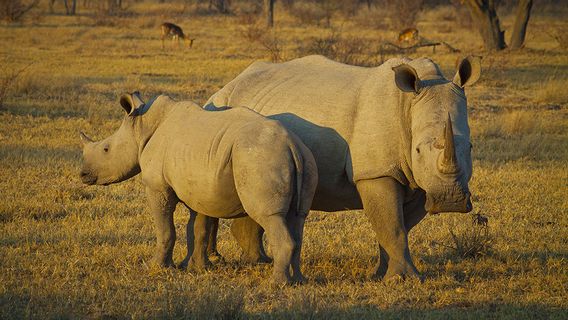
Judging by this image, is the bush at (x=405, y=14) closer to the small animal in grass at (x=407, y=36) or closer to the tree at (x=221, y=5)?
the small animal in grass at (x=407, y=36)

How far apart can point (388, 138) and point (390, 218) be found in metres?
0.53

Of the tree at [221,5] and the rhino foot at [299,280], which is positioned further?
the tree at [221,5]

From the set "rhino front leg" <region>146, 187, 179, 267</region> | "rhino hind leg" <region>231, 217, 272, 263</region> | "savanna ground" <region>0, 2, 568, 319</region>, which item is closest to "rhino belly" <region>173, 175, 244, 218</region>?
"rhino front leg" <region>146, 187, 179, 267</region>

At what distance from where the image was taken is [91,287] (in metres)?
5.90

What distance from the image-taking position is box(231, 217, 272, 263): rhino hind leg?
6969 mm

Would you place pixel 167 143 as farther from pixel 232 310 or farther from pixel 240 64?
pixel 240 64

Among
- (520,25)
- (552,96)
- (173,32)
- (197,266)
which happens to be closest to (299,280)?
(197,266)

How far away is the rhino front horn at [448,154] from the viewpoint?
213 inches

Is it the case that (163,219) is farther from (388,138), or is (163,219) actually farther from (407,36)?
(407,36)

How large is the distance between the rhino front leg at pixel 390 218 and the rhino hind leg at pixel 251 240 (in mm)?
1080

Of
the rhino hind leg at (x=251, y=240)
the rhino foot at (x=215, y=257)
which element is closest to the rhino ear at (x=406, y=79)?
the rhino hind leg at (x=251, y=240)

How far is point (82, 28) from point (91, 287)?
3015cm

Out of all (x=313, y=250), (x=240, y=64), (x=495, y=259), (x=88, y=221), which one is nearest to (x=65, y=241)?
(x=88, y=221)

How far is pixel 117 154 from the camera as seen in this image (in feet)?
Answer: 22.3
